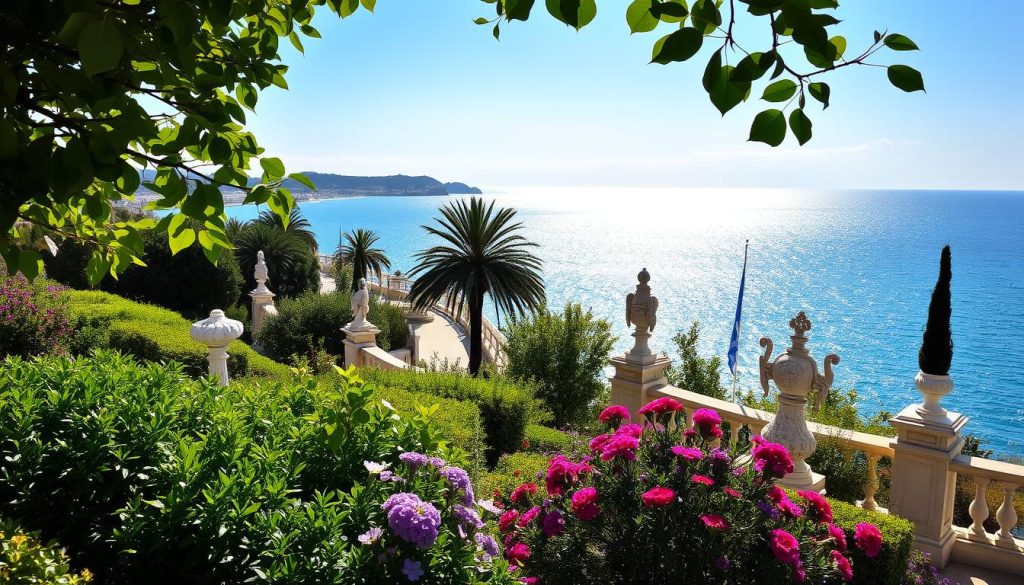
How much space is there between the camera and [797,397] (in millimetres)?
5984

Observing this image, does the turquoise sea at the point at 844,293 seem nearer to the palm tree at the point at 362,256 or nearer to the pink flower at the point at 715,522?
the pink flower at the point at 715,522

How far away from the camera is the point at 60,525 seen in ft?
11.4

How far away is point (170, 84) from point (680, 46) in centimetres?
165

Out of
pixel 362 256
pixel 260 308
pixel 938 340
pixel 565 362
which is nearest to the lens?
pixel 938 340

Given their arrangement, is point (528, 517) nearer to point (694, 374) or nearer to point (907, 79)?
point (907, 79)

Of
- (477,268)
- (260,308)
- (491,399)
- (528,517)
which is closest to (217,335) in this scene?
(491,399)

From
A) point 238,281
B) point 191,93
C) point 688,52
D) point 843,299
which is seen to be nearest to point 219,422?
point 191,93

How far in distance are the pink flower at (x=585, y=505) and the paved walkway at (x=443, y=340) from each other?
71.7ft

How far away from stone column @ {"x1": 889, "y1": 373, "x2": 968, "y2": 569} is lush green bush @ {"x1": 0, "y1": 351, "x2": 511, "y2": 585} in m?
5.08

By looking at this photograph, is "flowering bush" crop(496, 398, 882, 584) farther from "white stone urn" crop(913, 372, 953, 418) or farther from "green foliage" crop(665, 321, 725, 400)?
"green foliage" crop(665, 321, 725, 400)

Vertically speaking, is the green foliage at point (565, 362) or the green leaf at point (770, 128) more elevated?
the green leaf at point (770, 128)

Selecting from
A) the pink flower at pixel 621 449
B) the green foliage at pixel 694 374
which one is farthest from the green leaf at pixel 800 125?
the green foliage at pixel 694 374

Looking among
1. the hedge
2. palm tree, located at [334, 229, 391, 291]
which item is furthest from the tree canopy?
palm tree, located at [334, 229, 391, 291]

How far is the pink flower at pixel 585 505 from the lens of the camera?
3.23 meters
